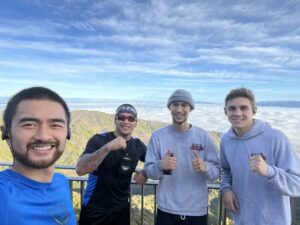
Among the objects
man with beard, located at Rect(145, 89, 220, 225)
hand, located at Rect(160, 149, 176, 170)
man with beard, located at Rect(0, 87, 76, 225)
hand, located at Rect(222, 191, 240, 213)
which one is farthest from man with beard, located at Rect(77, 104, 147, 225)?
man with beard, located at Rect(0, 87, 76, 225)

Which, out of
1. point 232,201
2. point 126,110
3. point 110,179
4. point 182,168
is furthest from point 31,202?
point 232,201

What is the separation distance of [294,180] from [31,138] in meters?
2.48

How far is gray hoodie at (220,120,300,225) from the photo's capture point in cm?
279

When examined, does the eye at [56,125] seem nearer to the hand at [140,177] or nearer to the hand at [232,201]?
the hand at [140,177]

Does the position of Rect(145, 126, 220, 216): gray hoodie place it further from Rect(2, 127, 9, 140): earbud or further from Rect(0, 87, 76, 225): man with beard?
Rect(2, 127, 9, 140): earbud

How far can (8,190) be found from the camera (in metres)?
1.65

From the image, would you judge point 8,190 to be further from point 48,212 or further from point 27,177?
point 48,212

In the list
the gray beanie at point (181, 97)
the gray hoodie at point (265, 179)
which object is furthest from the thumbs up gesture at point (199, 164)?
the gray beanie at point (181, 97)

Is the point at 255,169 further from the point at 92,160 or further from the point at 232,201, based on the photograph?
the point at 92,160

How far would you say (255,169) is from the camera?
2.67 m

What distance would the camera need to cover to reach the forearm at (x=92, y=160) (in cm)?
319

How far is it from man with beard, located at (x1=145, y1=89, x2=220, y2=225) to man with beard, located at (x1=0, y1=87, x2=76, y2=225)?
149 centimetres

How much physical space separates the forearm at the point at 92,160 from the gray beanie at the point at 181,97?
101 cm

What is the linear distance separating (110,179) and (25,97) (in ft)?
6.31
